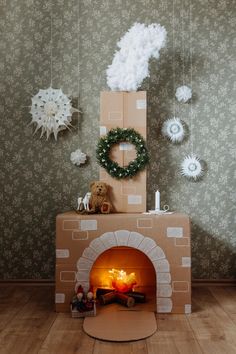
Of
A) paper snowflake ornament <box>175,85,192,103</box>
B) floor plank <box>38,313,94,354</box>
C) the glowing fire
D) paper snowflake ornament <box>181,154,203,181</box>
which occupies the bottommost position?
floor plank <box>38,313,94,354</box>

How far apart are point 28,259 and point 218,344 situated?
2.11 meters

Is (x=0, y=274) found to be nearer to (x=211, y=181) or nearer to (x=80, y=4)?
(x=211, y=181)

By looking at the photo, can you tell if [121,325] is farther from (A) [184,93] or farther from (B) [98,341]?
(A) [184,93]

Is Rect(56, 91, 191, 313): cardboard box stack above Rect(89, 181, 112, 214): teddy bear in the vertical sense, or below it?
below

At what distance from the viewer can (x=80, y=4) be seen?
387 centimetres

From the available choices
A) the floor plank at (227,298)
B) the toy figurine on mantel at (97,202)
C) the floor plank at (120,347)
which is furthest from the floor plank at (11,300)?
the floor plank at (227,298)

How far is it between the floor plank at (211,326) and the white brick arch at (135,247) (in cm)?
28

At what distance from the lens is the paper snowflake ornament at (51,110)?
12.3ft

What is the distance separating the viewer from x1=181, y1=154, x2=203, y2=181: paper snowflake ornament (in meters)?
3.75

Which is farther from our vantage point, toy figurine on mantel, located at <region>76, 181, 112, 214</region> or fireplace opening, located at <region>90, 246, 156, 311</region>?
fireplace opening, located at <region>90, 246, 156, 311</region>

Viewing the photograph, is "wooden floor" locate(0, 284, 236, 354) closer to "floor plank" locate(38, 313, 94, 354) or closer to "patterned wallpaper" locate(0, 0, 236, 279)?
"floor plank" locate(38, 313, 94, 354)

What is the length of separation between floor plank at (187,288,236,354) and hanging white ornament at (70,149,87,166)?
1.67 metres

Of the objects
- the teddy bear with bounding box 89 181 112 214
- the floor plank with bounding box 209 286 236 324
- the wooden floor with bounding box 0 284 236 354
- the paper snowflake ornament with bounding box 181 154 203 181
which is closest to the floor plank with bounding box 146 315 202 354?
the wooden floor with bounding box 0 284 236 354

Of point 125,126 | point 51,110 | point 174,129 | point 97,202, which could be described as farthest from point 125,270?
point 51,110
